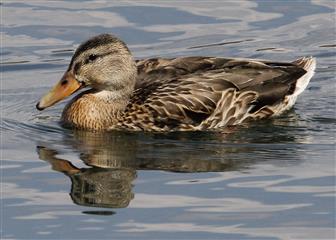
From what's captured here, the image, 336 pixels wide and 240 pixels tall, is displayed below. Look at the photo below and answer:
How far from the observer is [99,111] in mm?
Result: 15773

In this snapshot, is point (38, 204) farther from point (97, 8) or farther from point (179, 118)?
point (97, 8)

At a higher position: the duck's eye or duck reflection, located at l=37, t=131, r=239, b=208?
the duck's eye

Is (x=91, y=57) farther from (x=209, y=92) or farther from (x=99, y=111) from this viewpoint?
(x=209, y=92)

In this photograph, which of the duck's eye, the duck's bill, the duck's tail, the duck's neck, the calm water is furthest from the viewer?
the duck's tail

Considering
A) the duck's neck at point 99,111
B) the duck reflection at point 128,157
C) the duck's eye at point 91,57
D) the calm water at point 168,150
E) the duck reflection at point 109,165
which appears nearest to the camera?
the calm water at point 168,150

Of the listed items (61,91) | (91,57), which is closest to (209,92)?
(91,57)

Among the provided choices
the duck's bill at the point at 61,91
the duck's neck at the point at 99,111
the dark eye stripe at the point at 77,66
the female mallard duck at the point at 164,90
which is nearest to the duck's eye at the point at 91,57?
the female mallard duck at the point at 164,90

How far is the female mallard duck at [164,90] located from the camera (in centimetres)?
1556

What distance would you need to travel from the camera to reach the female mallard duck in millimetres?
15562

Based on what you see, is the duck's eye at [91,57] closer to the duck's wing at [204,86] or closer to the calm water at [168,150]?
the duck's wing at [204,86]

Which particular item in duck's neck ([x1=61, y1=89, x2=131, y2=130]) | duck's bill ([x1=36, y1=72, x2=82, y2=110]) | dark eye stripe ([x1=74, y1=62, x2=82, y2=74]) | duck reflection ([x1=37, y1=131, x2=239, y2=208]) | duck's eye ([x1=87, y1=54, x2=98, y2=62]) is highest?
duck's eye ([x1=87, y1=54, x2=98, y2=62])

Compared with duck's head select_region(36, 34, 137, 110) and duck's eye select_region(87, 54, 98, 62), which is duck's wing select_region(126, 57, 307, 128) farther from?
duck's eye select_region(87, 54, 98, 62)

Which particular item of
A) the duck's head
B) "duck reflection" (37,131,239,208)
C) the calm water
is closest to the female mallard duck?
the duck's head

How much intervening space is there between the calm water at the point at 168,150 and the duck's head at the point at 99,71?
1.59 ft
